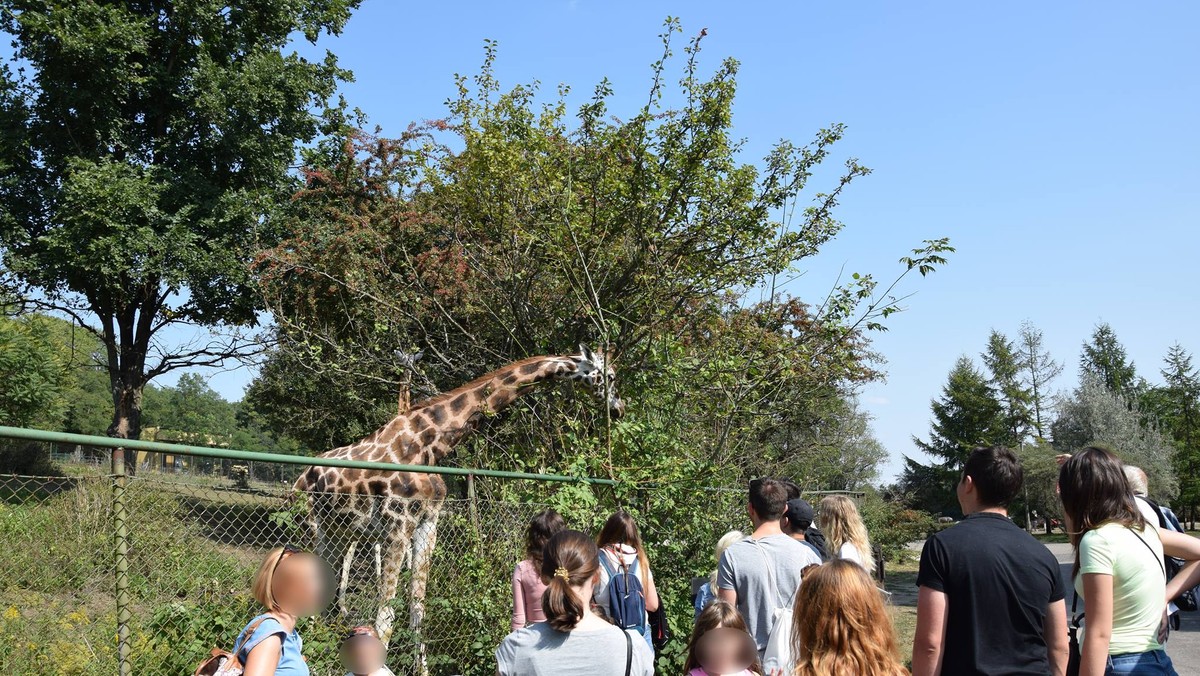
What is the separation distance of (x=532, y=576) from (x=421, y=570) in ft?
5.07

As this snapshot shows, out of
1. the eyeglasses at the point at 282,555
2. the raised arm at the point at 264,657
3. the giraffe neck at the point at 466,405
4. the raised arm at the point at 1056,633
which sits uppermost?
the giraffe neck at the point at 466,405

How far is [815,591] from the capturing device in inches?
104

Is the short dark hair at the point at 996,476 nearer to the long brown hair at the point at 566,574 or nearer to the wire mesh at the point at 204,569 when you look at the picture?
the long brown hair at the point at 566,574

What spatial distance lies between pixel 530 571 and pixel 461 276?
24.2 ft

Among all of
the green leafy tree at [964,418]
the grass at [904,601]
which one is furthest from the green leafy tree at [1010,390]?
the grass at [904,601]

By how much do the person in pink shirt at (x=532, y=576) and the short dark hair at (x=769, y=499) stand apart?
1021 millimetres

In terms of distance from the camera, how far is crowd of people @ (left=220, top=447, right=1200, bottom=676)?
2.69 m

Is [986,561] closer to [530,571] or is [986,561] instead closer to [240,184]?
[530,571]

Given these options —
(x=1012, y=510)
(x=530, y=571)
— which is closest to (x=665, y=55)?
(x=530, y=571)

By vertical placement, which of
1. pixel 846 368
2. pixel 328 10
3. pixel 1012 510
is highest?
pixel 328 10

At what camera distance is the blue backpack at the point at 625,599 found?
4262mm

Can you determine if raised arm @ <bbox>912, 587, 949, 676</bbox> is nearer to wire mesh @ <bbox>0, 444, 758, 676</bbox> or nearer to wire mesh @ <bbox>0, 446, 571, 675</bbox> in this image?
wire mesh @ <bbox>0, 446, 571, 675</bbox>

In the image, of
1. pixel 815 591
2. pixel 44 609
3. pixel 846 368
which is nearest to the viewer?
pixel 815 591

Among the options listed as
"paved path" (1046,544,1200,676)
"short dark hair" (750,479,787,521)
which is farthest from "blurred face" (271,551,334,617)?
"paved path" (1046,544,1200,676)
